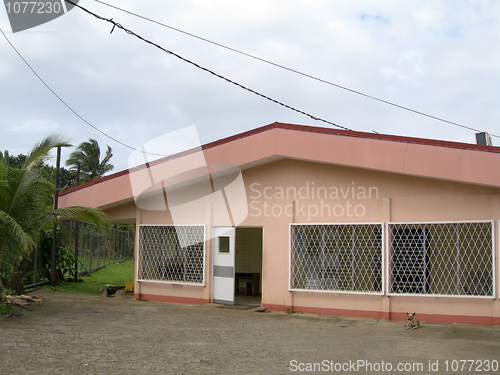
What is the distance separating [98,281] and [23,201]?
619 cm

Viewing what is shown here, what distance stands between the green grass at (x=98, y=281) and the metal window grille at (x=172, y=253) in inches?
76.2

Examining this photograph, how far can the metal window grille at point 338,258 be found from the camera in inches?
339

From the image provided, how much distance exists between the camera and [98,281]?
44.6 ft

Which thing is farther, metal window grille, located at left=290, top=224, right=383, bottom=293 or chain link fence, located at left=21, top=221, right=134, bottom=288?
chain link fence, located at left=21, top=221, right=134, bottom=288

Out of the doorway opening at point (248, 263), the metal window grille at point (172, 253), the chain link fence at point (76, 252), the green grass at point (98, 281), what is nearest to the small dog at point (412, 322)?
the metal window grille at point (172, 253)

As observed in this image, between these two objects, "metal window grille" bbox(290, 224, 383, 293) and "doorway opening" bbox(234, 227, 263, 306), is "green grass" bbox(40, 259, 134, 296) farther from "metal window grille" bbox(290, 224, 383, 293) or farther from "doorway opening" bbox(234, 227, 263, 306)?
"metal window grille" bbox(290, 224, 383, 293)

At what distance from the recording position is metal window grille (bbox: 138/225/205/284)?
32.3 ft

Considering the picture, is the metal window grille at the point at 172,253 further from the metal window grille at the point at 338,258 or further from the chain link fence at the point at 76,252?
the metal window grille at the point at 338,258

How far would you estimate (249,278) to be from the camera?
39.2ft

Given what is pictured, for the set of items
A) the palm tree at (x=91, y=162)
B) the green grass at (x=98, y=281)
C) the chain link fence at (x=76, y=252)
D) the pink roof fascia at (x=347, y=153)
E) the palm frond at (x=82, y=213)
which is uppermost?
the palm tree at (x=91, y=162)

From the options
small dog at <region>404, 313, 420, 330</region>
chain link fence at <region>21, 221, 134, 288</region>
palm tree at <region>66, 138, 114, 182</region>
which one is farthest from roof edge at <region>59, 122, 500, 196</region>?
palm tree at <region>66, 138, 114, 182</region>

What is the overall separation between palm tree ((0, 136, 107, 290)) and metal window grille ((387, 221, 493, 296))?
6.48 meters

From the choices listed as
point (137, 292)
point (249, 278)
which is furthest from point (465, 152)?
point (137, 292)

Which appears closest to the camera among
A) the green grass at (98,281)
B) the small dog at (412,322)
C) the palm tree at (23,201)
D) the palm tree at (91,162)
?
the small dog at (412,322)
